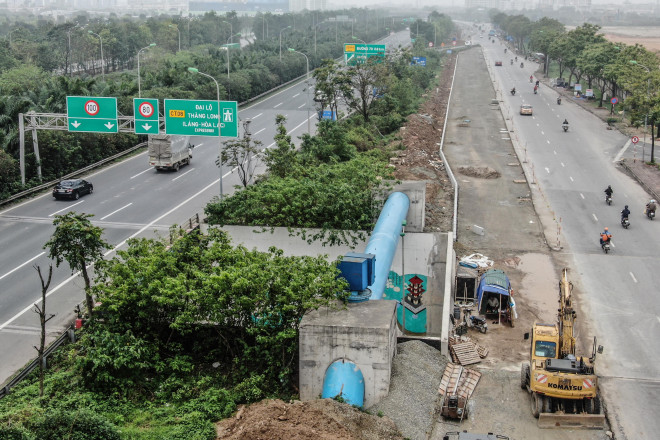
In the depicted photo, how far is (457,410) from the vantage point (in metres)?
23.3

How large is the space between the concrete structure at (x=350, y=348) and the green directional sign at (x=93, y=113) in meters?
27.6

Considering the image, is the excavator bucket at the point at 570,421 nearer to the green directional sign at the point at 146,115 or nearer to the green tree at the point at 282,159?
the green tree at the point at 282,159

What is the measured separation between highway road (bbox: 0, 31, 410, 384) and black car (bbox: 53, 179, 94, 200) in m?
0.44

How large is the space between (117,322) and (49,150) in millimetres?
32871

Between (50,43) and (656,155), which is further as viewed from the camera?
(50,43)

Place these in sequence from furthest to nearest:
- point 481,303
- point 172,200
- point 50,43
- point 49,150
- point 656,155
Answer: point 50,43
point 656,155
point 49,150
point 172,200
point 481,303

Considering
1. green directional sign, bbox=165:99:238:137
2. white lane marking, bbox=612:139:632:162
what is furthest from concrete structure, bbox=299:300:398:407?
white lane marking, bbox=612:139:632:162

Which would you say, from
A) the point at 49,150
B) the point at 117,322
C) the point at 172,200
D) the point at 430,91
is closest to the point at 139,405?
the point at 117,322

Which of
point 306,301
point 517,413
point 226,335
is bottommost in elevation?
point 517,413

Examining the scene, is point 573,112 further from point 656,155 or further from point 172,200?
point 172,200

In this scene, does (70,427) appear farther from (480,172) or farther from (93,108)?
(480,172)

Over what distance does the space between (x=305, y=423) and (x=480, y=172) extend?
136 ft

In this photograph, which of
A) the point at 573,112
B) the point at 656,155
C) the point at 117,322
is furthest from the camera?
the point at 573,112

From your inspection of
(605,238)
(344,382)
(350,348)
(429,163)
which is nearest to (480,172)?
(429,163)
